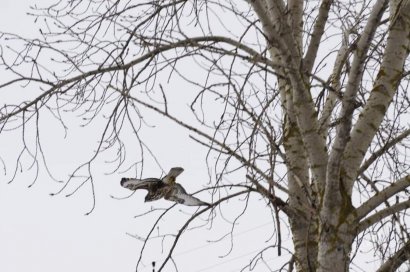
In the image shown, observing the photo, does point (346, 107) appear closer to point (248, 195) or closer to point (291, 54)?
point (291, 54)

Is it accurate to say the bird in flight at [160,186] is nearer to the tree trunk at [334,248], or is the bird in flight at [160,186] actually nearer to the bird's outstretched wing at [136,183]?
the bird's outstretched wing at [136,183]

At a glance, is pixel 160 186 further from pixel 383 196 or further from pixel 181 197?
pixel 383 196

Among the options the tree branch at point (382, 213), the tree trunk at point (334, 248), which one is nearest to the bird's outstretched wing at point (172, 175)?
the tree trunk at point (334, 248)

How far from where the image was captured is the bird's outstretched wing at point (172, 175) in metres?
3.08

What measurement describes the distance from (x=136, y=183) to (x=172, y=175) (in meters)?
0.18

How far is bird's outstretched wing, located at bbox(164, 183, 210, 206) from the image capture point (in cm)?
318

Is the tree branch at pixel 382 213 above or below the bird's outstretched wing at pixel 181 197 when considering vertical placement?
below

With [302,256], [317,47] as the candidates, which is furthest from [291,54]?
[302,256]

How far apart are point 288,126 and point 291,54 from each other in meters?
0.59

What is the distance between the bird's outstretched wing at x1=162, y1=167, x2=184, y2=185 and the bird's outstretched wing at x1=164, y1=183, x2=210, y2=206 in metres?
0.04

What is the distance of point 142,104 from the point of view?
335cm

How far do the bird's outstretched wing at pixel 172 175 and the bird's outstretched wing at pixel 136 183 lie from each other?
44 mm

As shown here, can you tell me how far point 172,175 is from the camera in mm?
3117

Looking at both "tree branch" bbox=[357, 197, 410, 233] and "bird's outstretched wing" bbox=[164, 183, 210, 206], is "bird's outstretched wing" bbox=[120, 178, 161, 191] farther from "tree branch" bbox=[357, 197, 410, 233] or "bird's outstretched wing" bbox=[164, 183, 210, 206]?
"tree branch" bbox=[357, 197, 410, 233]
